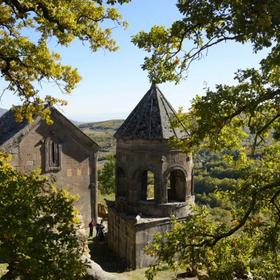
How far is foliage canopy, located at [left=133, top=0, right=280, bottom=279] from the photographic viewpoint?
16.5 feet

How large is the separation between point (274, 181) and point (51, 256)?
3.97 meters

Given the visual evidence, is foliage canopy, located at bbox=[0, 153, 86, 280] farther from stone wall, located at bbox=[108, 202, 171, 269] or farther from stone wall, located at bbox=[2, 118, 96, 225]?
stone wall, located at bbox=[2, 118, 96, 225]

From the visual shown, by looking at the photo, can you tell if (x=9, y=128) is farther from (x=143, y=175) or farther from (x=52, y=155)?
(x=143, y=175)

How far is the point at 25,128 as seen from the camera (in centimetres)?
1508

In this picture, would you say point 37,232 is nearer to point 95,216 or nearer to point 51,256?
point 51,256

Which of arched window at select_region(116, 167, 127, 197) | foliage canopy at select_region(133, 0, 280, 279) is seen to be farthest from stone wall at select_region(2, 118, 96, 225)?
foliage canopy at select_region(133, 0, 280, 279)

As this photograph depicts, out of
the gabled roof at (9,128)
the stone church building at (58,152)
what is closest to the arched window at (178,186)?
the stone church building at (58,152)

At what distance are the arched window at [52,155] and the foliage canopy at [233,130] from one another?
923 cm

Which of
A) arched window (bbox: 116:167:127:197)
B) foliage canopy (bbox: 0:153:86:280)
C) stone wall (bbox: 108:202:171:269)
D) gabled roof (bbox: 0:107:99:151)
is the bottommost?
stone wall (bbox: 108:202:171:269)

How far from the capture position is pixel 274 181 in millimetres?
6492

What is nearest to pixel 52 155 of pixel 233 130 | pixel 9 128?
pixel 9 128

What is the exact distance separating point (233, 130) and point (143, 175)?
22.7ft

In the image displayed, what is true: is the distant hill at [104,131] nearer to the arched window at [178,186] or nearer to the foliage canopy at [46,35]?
the arched window at [178,186]

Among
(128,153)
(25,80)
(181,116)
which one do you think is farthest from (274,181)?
(128,153)
